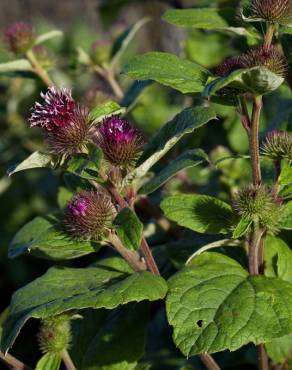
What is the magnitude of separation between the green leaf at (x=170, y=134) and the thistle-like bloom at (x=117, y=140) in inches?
1.6

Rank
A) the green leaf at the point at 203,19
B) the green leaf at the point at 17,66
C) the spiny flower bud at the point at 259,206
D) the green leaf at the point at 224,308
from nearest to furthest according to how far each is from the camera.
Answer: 1. the green leaf at the point at 224,308
2. the spiny flower bud at the point at 259,206
3. the green leaf at the point at 203,19
4. the green leaf at the point at 17,66

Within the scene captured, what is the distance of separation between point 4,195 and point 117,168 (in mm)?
3249

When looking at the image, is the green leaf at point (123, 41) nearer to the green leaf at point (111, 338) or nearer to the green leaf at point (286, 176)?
the green leaf at point (111, 338)

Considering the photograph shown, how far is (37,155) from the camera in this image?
1723mm

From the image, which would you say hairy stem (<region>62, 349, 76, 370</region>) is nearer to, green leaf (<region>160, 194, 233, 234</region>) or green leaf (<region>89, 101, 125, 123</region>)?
green leaf (<region>160, 194, 233, 234</region>)

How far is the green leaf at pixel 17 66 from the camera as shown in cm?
257

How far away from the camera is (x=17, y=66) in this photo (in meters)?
2.67

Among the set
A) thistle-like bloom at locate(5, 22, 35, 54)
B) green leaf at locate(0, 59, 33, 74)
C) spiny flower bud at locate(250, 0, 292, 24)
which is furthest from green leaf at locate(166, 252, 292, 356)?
thistle-like bloom at locate(5, 22, 35, 54)

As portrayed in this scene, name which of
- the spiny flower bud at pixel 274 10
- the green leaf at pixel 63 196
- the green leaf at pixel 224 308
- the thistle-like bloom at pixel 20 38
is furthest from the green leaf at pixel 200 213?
the thistle-like bloom at pixel 20 38

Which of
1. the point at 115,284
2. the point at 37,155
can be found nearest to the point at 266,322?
the point at 115,284

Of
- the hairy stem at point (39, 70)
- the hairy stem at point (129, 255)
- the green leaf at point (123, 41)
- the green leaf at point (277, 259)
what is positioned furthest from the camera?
the green leaf at point (123, 41)

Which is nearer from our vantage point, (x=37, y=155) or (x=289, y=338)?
(x=37, y=155)

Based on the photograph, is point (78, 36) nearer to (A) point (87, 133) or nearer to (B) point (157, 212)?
(B) point (157, 212)

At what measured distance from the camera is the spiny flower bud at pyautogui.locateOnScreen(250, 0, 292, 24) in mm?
1697
